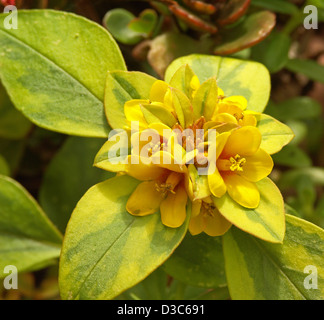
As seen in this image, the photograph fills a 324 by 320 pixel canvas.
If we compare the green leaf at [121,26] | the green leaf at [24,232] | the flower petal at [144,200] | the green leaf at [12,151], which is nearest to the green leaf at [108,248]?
the flower petal at [144,200]

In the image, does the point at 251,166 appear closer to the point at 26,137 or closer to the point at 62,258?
the point at 62,258

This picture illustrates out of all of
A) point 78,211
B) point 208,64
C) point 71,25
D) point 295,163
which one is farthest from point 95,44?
point 295,163

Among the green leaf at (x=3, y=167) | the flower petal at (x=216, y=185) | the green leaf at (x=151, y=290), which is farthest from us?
the green leaf at (x=3, y=167)

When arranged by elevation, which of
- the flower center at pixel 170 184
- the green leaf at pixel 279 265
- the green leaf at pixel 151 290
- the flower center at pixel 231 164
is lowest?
the green leaf at pixel 151 290

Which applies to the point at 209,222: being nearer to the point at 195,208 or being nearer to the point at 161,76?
the point at 195,208

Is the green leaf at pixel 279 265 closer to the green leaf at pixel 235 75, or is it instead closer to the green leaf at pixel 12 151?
the green leaf at pixel 235 75

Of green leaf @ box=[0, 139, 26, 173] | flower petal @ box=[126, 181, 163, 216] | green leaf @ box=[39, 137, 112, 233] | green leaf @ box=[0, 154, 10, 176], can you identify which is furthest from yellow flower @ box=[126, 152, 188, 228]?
green leaf @ box=[0, 139, 26, 173]

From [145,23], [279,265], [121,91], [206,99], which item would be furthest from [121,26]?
[279,265]
